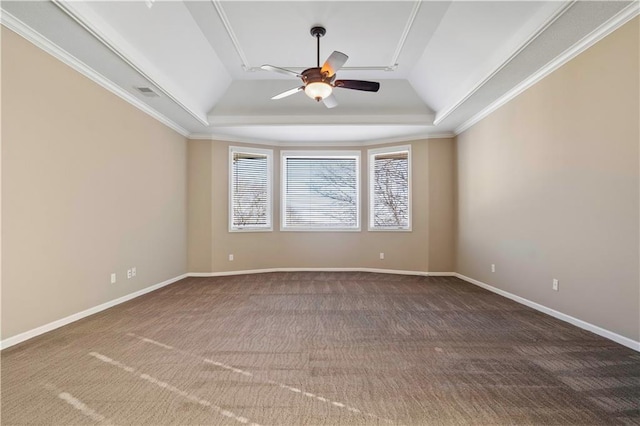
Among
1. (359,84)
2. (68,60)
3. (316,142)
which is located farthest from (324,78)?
(316,142)

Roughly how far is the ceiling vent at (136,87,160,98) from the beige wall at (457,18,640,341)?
4837 millimetres

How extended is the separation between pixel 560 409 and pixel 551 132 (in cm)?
297

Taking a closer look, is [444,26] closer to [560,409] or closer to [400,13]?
[400,13]

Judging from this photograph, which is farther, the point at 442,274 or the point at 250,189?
the point at 250,189

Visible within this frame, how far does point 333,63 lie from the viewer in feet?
10.3

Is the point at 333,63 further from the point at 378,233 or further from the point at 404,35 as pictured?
Result: the point at 378,233

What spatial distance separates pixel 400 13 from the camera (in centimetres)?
346

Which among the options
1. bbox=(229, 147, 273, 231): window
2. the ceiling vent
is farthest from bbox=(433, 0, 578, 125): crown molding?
the ceiling vent

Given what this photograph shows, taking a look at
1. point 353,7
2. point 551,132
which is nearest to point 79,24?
point 353,7

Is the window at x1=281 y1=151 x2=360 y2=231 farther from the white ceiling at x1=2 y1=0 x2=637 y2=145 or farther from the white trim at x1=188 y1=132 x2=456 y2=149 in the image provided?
the white ceiling at x1=2 y1=0 x2=637 y2=145

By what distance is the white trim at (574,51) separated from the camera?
2.61m

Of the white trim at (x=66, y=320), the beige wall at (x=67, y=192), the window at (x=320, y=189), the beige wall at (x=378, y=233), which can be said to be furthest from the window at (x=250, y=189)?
the white trim at (x=66, y=320)

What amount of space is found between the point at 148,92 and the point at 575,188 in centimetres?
519

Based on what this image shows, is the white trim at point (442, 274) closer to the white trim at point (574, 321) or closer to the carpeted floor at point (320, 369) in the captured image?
the white trim at point (574, 321)
